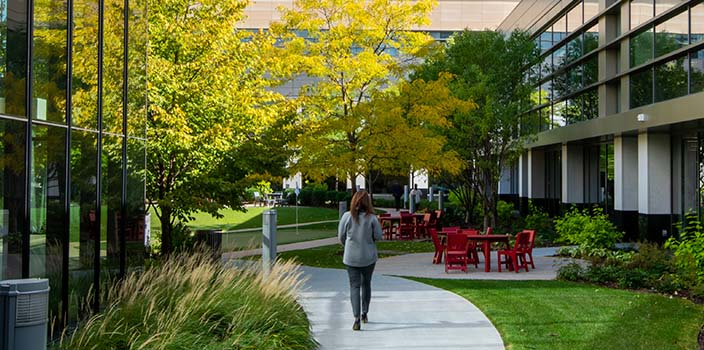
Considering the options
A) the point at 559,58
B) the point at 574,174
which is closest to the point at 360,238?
the point at 574,174

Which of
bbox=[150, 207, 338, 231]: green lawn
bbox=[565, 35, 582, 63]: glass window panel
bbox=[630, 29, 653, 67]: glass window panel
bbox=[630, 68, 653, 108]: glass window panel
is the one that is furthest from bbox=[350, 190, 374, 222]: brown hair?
bbox=[150, 207, 338, 231]: green lawn

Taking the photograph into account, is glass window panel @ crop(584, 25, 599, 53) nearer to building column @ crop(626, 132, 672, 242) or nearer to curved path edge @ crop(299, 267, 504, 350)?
building column @ crop(626, 132, 672, 242)

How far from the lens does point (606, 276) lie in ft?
49.5

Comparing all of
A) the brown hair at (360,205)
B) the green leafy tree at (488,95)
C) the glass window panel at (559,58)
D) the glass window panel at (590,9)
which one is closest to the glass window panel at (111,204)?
the brown hair at (360,205)

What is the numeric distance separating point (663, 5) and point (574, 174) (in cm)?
1046

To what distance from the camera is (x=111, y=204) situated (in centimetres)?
1141

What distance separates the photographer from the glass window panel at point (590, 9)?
2716 centimetres

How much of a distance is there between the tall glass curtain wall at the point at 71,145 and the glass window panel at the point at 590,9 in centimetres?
1857

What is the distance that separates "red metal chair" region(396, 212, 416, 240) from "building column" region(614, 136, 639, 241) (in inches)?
293

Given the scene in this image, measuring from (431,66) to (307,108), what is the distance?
7.62m

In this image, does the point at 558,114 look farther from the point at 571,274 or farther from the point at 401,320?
the point at 401,320

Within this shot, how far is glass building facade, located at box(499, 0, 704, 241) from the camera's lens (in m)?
20.4

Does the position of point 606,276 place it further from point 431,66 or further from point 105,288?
point 431,66

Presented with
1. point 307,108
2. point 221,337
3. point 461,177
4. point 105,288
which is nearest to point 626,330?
point 221,337
